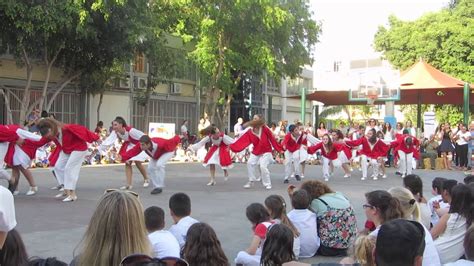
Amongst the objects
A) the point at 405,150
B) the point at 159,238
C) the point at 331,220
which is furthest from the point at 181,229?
the point at 405,150

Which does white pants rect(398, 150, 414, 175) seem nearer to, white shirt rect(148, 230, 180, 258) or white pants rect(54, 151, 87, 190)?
white pants rect(54, 151, 87, 190)

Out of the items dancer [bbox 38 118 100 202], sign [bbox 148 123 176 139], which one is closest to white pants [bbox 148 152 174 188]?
dancer [bbox 38 118 100 202]

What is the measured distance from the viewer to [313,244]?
6762 millimetres

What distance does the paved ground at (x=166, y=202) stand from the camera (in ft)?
25.4

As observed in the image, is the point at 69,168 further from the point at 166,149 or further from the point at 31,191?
the point at 166,149

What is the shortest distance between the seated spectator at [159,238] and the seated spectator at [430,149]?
19404 millimetres

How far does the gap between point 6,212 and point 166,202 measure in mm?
8754

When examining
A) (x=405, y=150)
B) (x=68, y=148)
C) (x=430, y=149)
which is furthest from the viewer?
(x=430, y=149)

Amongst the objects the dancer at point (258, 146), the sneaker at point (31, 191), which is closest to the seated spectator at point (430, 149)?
the dancer at point (258, 146)

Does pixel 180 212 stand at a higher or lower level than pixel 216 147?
lower

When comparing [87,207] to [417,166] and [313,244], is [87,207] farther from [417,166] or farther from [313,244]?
[417,166]

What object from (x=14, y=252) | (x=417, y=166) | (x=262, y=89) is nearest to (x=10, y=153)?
(x=14, y=252)

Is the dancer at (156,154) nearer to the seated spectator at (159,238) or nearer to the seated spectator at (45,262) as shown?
the seated spectator at (159,238)

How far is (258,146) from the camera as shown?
1434cm
